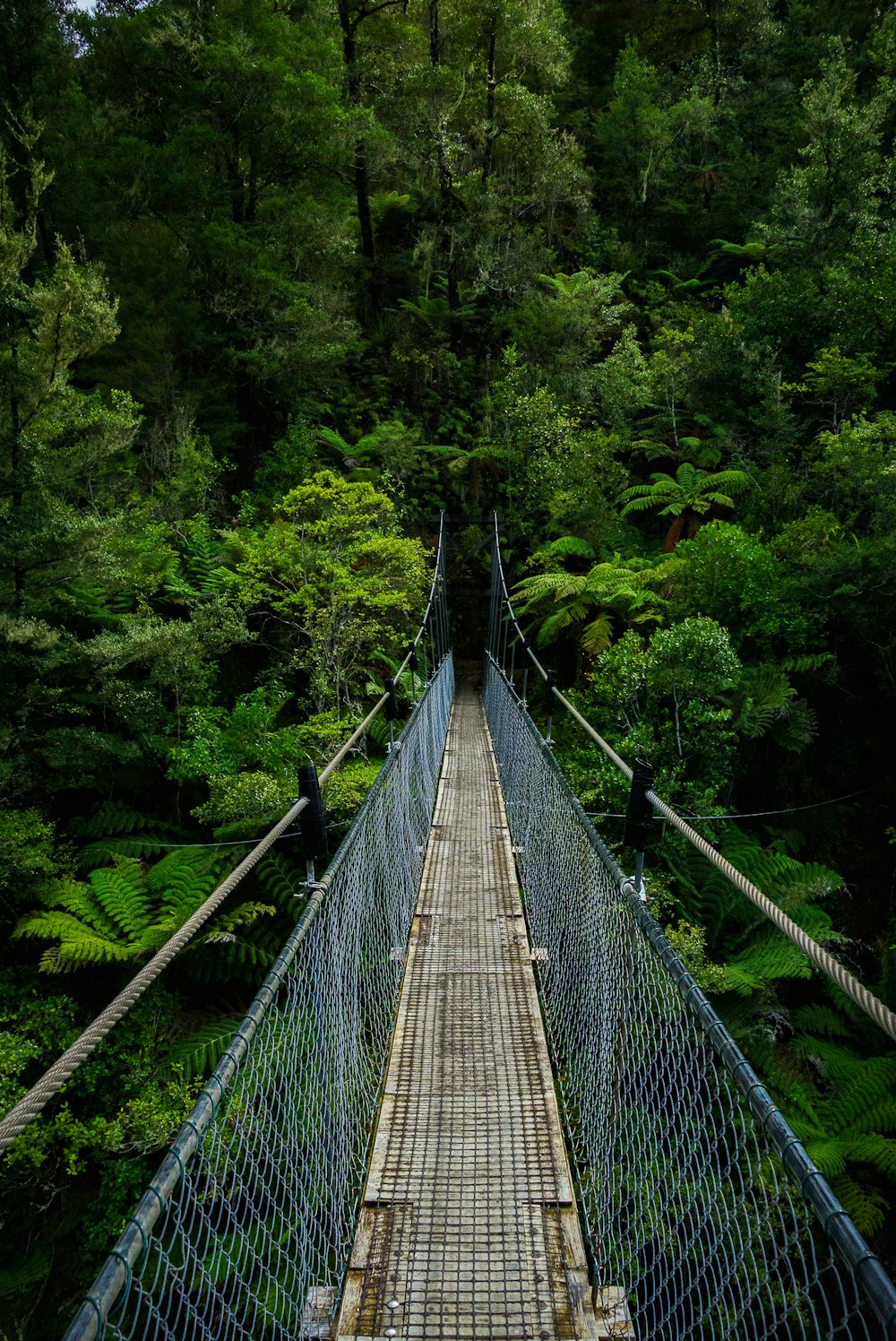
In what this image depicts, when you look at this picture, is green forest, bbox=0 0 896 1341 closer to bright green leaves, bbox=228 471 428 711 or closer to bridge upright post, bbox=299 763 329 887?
bright green leaves, bbox=228 471 428 711

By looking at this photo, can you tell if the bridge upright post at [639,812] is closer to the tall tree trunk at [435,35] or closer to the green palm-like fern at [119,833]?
the green palm-like fern at [119,833]

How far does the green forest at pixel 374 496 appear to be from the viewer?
4.24 meters

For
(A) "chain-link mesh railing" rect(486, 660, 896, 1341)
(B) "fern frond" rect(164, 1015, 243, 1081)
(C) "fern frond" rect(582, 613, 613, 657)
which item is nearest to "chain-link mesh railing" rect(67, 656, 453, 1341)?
(A) "chain-link mesh railing" rect(486, 660, 896, 1341)

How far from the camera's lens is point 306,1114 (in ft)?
5.24

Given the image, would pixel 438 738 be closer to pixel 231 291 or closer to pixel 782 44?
pixel 231 291

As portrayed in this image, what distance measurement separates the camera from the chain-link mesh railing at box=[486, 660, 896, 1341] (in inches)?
31.2

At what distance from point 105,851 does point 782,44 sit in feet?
60.9

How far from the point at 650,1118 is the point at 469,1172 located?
24.1 inches

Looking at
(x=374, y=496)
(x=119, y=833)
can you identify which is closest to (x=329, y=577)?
(x=374, y=496)

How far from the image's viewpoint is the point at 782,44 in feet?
43.5

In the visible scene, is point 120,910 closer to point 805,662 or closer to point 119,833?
point 119,833

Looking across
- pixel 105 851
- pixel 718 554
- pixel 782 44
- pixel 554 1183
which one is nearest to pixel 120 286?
pixel 105 851

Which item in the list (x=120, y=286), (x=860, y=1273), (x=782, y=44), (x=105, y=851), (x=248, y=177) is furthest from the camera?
(x=782, y=44)

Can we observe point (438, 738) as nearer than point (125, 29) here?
Yes
